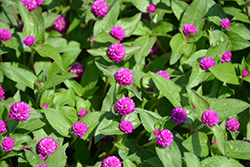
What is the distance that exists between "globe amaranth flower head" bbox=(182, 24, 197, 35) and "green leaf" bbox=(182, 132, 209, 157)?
4.08 ft

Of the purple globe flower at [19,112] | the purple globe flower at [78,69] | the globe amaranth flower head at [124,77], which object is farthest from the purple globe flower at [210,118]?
the purple globe flower at [78,69]

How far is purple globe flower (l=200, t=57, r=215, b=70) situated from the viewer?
2914mm

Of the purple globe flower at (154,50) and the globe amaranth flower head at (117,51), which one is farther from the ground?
the globe amaranth flower head at (117,51)

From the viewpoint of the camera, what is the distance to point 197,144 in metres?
2.62

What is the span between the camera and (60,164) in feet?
8.09

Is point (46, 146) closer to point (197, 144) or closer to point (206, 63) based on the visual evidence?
point (197, 144)

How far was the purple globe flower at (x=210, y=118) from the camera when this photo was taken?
239 cm

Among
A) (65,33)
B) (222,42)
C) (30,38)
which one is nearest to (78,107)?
(30,38)

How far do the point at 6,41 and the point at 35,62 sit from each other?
0.56 metres

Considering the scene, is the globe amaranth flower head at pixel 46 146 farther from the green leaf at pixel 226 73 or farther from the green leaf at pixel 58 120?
the green leaf at pixel 226 73

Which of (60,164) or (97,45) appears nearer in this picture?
(60,164)


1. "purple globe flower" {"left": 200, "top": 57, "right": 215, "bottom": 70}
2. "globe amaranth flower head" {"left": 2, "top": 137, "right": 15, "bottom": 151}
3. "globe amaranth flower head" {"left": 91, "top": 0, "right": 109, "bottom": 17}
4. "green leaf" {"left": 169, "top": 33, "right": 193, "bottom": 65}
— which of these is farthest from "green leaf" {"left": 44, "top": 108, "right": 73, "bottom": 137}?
"purple globe flower" {"left": 200, "top": 57, "right": 215, "bottom": 70}

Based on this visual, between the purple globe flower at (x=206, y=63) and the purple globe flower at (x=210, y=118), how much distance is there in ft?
2.12

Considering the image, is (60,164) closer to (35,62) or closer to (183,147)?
(183,147)
